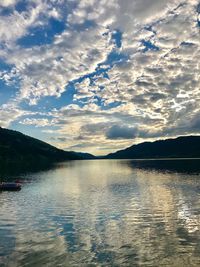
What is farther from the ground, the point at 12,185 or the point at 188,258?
the point at 12,185

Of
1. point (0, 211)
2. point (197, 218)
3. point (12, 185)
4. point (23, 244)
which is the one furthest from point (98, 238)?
point (12, 185)

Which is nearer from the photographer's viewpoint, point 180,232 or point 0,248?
point 0,248

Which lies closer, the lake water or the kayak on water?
the lake water

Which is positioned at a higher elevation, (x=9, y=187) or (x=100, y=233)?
(x=9, y=187)

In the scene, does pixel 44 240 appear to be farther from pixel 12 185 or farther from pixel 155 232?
pixel 12 185

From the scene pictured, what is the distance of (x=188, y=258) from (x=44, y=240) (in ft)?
62.7

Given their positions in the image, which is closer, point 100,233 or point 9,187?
point 100,233

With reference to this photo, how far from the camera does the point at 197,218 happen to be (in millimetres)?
58844

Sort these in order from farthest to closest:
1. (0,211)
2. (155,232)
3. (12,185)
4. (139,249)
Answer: (12,185) < (0,211) < (155,232) < (139,249)

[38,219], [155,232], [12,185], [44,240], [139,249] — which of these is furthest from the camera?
[12,185]

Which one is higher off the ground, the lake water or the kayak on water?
the kayak on water

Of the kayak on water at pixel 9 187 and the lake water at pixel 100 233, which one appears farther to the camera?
the kayak on water at pixel 9 187

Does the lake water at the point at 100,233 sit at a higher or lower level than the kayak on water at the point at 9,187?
lower

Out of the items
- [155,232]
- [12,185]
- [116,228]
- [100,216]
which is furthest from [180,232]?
[12,185]
